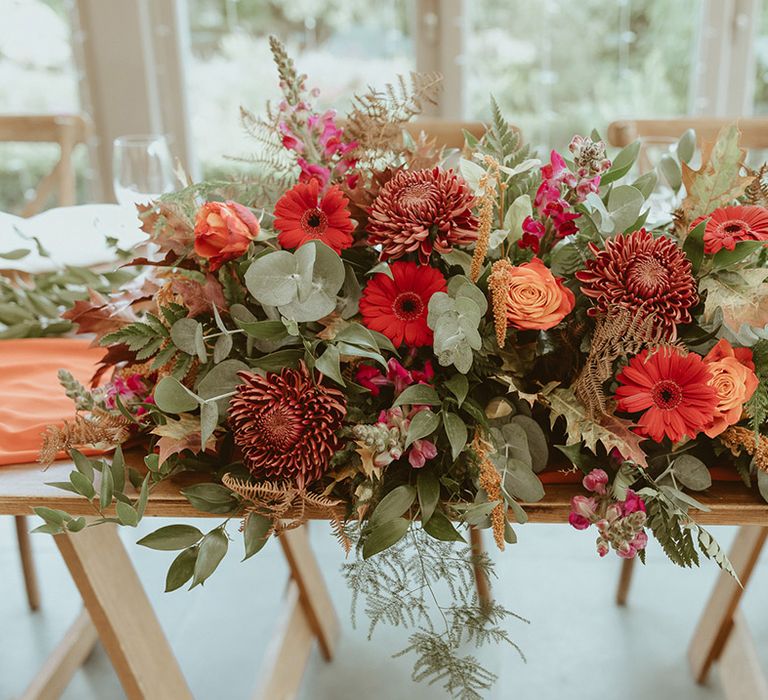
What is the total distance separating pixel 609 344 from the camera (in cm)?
67

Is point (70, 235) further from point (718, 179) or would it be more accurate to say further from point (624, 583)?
point (624, 583)

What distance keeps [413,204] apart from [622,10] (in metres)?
2.34

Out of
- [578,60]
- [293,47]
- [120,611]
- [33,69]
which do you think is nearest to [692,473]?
[120,611]

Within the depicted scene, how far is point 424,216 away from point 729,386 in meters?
0.28

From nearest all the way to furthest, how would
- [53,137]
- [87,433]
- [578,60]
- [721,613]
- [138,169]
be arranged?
[87,433]
[138,169]
[721,613]
[53,137]
[578,60]

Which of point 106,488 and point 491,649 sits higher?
point 106,488

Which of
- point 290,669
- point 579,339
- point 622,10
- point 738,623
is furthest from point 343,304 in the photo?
point 622,10

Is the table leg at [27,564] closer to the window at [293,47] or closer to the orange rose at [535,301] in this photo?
the orange rose at [535,301]

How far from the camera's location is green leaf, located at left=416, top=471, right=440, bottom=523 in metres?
0.68

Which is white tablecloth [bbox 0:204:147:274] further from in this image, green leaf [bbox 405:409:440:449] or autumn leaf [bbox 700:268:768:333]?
autumn leaf [bbox 700:268:768:333]

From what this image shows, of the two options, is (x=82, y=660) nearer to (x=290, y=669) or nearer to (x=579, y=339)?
(x=290, y=669)

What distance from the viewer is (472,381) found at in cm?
72

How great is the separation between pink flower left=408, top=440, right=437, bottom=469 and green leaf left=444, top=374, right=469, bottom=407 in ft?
0.15

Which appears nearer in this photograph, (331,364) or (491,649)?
(331,364)
